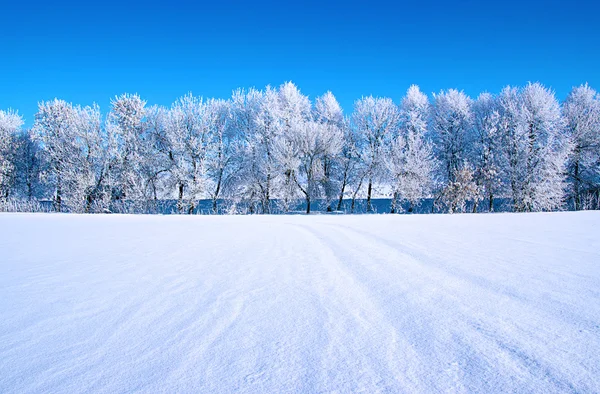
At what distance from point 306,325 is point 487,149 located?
23.6 m

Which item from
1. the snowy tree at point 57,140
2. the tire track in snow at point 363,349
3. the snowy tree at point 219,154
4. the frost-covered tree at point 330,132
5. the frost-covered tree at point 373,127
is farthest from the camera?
the frost-covered tree at point 373,127

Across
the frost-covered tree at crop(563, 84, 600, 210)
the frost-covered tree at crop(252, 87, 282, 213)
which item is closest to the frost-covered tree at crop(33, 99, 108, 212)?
the frost-covered tree at crop(252, 87, 282, 213)

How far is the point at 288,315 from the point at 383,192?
21.2 m

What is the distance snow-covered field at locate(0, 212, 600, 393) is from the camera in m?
0.98

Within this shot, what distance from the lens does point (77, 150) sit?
60.4 ft

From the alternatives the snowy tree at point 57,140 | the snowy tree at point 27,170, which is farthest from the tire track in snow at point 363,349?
the snowy tree at point 27,170

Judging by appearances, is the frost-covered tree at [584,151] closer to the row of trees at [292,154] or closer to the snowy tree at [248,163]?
the row of trees at [292,154]

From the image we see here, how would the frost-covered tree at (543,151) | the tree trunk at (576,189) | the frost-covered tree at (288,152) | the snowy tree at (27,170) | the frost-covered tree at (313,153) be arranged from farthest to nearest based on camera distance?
the snowy tree at (27,170)
the tree trunk at (576,189)
the frost-covered tree at (313,153)
the frost-covered tree at (288,152)
the frost-covered tree at (543,151)

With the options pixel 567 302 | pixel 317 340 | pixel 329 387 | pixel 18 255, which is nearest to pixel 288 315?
pixel 317 340

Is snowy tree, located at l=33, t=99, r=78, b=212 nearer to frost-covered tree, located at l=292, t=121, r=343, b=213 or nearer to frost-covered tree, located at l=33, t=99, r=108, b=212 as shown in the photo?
frost-covered tree, located at l=33, t=99, r=108, b=212

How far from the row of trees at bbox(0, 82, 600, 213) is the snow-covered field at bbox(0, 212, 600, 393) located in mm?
16140

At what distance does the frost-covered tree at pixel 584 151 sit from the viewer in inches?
778

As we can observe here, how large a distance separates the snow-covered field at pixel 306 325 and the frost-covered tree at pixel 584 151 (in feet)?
81.1

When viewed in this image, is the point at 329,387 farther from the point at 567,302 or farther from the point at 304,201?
the point at 304,201
